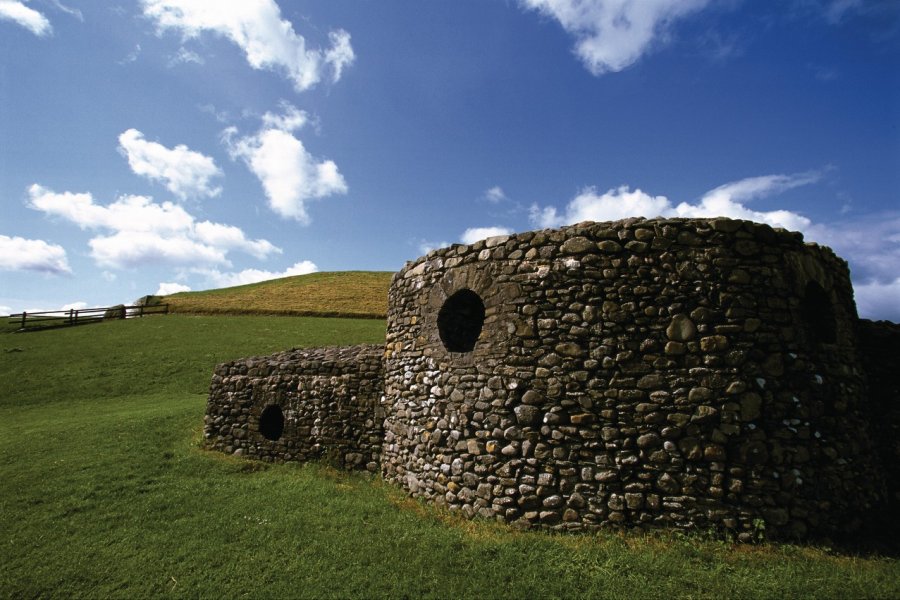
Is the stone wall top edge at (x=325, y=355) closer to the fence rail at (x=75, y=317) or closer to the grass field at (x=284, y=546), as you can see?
the grass field at (x=284, y=546)

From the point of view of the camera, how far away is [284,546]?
6.83 meters

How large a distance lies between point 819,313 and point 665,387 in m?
3.80

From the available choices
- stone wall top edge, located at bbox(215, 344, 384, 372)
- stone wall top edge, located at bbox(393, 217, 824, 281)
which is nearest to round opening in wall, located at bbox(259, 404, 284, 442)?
stone wall top edge, located at bbox(215, 344, 384, 372)

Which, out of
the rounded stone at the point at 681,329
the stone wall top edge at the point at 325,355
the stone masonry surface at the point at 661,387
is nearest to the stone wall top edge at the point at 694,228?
the stone masonry surface at the point at 661,387

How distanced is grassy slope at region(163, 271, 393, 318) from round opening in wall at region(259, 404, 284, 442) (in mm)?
28886

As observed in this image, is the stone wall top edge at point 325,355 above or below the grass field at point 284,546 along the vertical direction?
above

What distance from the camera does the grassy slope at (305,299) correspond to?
141 ft

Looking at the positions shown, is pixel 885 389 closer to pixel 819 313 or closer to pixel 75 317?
pixel 819 313

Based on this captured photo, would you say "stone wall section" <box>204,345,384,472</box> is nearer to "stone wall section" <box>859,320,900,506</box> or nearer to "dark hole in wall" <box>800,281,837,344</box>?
"dark hole in wall" <box>800,281,837,344</box>

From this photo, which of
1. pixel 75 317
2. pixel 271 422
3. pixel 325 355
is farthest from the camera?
pixel 75 317

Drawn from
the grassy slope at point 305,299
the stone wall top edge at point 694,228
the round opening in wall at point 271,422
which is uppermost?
the grassy slope at point 305,299

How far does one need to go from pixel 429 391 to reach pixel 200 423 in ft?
32.5

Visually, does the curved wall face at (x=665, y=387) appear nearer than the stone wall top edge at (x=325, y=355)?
Yes

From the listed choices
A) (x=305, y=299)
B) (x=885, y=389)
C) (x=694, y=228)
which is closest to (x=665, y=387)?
(x=694, y=228)
